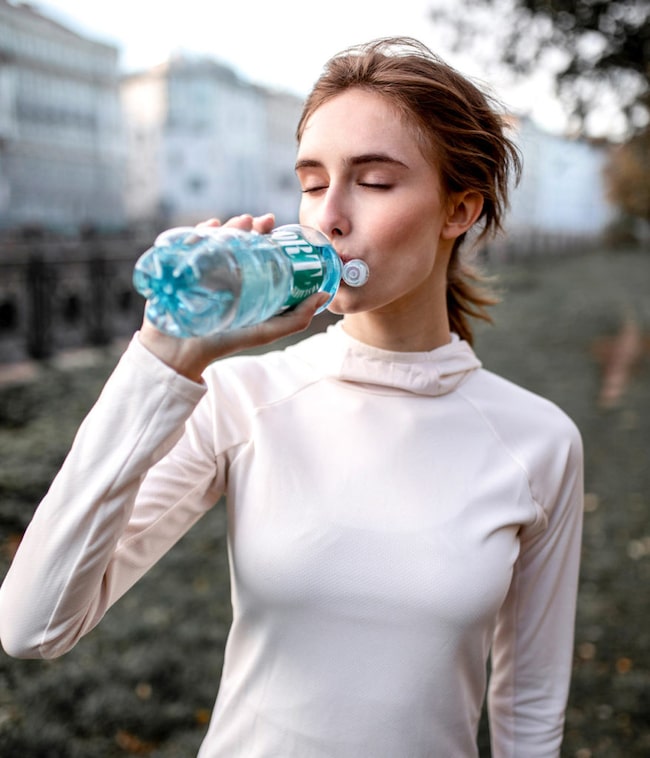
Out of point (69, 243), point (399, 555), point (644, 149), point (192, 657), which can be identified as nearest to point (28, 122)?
point (69, 243)

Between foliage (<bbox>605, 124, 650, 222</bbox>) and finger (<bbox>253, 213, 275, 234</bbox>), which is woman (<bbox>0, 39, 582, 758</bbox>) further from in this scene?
foliage (<bbox>605, 124, 650, 222</bbox>)

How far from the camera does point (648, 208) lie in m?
22.3

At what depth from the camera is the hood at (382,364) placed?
157cm

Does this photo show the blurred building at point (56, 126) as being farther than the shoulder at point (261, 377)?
Yes

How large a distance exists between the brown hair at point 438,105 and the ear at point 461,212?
0.02 m

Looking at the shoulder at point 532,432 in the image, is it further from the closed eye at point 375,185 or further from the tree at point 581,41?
the tree at point 581,41

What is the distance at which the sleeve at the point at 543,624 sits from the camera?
161cm

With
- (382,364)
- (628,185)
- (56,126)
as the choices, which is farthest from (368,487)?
(628,185)

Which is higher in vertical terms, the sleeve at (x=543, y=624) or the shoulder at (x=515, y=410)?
the shoulder at (x=515, y=410)

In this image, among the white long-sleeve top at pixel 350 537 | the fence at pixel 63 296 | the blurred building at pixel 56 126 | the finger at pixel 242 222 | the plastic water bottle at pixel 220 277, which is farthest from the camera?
the fence at pixel 63 296

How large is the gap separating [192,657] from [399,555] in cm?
274

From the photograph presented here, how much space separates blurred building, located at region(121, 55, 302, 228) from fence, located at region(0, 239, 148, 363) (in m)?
0.73

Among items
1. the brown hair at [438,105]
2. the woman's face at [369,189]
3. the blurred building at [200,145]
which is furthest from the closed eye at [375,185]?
the blurred building at [200,145]

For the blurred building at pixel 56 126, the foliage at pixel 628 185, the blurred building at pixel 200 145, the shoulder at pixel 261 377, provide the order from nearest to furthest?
1. the shoulder at pixel 261 377
2. the blurred building at pixel 56 126
3. the blurred building at pixel 200 145
4. the foliage at pixel 628 185
